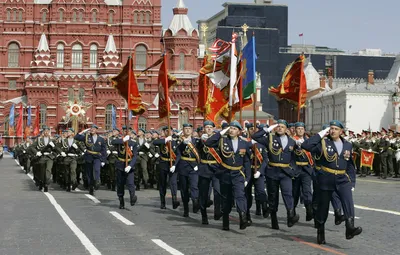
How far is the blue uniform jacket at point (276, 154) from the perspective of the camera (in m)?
14.6

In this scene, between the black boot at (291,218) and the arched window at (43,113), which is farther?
the arched window at (43,113)

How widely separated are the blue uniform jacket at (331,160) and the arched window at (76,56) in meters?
82.1

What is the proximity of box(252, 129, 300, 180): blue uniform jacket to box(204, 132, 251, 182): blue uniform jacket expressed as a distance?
1.65 ft

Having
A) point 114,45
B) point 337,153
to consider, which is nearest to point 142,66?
point 114,45

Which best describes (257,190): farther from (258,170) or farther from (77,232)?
(77,232)

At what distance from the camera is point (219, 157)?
47.7 ft

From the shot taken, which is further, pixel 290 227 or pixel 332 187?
pixel 290 227

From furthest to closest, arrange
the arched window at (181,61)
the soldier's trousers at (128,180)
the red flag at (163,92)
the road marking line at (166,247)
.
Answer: the arched window at (181,61), the red flag at (163,92), the soldier's trousers at (128,180), the road marking line at (166,247)

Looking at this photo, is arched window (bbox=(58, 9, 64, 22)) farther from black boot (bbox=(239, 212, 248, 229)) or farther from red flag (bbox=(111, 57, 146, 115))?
black boot (bbox=(239, 212, 248, 229))

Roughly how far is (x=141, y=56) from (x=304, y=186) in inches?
3130

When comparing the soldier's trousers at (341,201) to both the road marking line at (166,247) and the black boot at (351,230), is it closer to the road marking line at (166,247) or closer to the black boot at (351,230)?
the black boot at (351,230)

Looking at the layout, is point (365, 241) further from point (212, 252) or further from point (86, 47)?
point (86, 47)

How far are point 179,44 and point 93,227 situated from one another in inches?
3135

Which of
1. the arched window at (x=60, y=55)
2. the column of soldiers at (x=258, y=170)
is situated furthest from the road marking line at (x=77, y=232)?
the arched window at (x=60, y=55)
